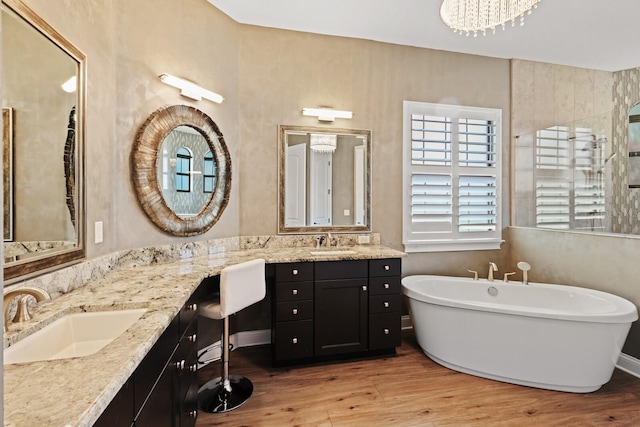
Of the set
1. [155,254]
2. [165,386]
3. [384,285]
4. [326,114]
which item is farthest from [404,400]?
[326,114]

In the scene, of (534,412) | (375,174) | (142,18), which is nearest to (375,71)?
(375,174)

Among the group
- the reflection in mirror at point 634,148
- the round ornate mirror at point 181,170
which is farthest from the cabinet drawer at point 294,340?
the reflection in mirror at point 634,148

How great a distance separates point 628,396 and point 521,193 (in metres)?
2.02

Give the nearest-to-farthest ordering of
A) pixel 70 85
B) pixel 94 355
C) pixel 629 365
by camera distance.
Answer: pixel 94 355 → pixel 70 85 → pixel 629 365

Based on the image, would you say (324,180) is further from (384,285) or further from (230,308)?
(230,308)

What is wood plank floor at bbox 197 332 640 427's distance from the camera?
203cm

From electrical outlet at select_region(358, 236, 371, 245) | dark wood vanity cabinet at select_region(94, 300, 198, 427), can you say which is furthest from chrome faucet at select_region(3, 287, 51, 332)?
electrical outlet at select_region(358, 236, 371, 245)

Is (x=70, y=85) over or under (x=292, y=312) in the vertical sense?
over

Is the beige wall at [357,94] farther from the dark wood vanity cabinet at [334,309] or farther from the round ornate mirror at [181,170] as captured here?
the dark wood vanity cabinet at [334,309]

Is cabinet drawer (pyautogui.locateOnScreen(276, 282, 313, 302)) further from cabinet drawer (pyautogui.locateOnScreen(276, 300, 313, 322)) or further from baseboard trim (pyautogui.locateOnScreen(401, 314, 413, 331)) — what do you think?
baseboard trim (pyautogui.locateOnScreen(401, 314, 413, 331))

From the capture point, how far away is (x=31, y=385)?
0.84m

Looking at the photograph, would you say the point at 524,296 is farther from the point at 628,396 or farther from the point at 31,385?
the point at 31,385

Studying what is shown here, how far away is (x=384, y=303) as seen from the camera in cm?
281

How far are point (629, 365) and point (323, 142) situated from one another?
3.10 metres
